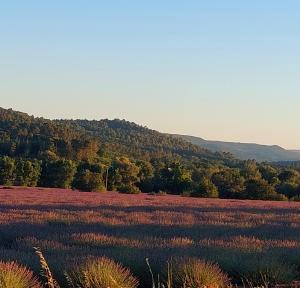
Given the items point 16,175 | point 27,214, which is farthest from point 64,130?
point 27,214

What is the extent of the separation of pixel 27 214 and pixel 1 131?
12483 cm

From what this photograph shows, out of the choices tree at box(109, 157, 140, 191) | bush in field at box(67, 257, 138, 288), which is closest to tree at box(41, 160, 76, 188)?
tree at box(109, 157, 140, 191)

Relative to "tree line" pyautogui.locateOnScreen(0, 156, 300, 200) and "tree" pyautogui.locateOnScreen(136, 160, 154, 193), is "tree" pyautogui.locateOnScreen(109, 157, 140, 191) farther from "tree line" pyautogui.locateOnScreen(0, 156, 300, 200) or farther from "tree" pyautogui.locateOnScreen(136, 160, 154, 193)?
"tree" pyautogui.locateOnScreen(136, 160, 154, 193)

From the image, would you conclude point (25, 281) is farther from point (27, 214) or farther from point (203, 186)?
point (203, 186)

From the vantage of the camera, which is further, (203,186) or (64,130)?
(64,130)

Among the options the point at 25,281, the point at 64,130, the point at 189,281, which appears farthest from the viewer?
the point at 64,130

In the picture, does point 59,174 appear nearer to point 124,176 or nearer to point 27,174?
point 27,174

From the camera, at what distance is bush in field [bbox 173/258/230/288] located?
8438mm

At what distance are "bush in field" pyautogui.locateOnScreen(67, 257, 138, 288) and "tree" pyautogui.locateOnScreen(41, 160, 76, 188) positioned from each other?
230 feet

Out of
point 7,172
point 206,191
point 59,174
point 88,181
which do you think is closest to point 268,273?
point 206,191

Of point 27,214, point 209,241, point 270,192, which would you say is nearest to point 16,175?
point 270,192

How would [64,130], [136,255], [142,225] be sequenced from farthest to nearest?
[64,130] < [142,225] < [136,255]

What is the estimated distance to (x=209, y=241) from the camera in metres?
13.8

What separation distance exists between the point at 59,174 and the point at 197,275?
7128 centimetres
